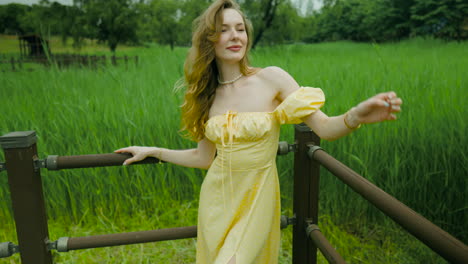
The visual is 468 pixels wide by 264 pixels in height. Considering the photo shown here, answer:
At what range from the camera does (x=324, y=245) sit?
1141 mm

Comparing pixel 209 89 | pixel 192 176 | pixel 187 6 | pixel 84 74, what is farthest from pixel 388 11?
pixel 209 89

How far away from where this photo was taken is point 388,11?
9.96 metres

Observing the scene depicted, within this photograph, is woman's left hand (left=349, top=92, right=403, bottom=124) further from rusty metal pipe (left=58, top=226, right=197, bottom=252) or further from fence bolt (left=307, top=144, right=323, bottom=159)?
rusty metal pipe (left=58, top=226, right=197, bottom=252)

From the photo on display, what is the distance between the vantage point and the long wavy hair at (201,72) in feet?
3.56

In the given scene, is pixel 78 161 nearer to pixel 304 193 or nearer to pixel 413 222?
pixel 304 193

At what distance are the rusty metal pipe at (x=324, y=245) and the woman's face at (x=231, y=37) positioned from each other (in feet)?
2.23

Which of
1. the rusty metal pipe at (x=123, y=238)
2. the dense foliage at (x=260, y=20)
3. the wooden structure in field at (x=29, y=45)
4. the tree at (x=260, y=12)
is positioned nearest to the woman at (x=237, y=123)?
the rusty metal pipe at (x=123, y=238)

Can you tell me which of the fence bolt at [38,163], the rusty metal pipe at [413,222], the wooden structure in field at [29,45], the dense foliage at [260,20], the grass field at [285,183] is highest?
the dense foliage at [260,20]

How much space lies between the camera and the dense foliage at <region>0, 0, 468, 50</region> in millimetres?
6426

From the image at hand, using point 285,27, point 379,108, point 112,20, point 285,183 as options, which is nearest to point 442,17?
point 285,27

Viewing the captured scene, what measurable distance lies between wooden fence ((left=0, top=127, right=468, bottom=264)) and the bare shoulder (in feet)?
0.86

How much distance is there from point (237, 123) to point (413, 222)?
0.54 metres

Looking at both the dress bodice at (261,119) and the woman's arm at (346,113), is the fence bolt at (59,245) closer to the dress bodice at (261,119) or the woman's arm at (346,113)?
the dress bodice at (261,119)

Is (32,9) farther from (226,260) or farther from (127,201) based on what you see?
(226,260)
